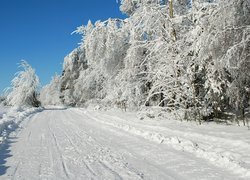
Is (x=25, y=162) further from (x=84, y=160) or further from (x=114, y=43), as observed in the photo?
(x=114, y=43)

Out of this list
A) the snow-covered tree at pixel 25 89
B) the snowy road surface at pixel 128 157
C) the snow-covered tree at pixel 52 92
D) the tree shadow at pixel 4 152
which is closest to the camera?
the snowy road surface at pixel 128 157

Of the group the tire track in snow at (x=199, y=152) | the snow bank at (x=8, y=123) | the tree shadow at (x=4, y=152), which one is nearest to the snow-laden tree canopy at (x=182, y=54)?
the tire track in snow at (x=199, y=152)

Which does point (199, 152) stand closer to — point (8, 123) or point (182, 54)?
point (182, 54)

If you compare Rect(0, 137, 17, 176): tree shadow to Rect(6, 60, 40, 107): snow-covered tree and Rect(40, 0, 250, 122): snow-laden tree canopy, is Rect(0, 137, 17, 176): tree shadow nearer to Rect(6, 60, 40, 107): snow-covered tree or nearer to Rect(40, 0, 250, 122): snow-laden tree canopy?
Rect(40, 0, 250, 122): snow-laden tree canopy

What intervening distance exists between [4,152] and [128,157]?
4.07 meters

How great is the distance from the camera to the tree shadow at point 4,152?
7857 millimetres

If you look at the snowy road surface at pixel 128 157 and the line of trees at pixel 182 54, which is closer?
the snowy road surface at pixel 128 157

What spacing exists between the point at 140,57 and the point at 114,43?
2853 millimetres

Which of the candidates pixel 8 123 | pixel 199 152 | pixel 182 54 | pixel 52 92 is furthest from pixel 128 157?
pixel 52 92

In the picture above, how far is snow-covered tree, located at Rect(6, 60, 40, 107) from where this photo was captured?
56.1 metres

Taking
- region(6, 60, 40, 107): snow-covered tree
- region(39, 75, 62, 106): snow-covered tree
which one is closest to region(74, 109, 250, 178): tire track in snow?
region(6, 60, 40, 107): snow-covered tree

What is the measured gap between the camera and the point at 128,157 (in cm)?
884

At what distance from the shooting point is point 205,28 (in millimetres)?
11898

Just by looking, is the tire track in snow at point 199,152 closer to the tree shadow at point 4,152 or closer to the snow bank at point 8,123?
the tree shadow at point 4,152
